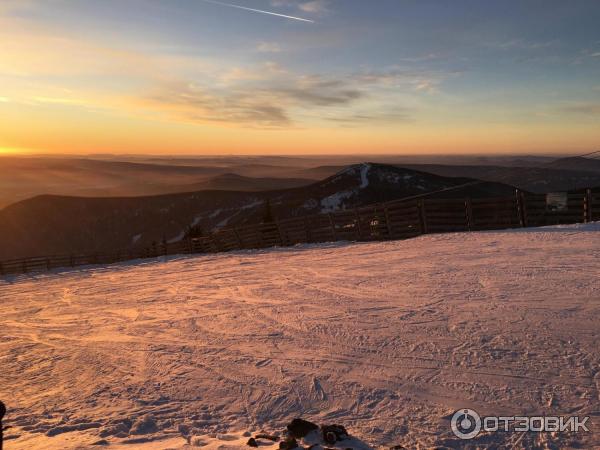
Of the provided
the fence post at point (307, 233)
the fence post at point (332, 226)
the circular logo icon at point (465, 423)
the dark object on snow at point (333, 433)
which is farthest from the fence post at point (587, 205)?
the dark object on snow at point (333, 433)

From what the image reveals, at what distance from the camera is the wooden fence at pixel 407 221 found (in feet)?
67.4

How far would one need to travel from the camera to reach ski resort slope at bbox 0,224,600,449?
5270mm

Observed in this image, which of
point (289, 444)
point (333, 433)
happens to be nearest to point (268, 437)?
point (289, 444)

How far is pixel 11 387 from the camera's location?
275 inches

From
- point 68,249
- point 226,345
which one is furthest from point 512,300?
point 68,249

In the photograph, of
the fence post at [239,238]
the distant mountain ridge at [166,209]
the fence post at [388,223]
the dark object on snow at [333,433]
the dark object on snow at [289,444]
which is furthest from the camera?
the distant mountain ridge at [166,209]

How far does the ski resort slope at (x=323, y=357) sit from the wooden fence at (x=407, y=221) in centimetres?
816

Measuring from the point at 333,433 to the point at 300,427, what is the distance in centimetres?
41

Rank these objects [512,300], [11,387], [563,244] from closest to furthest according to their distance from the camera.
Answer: [11,387], [512,300], [563,244]

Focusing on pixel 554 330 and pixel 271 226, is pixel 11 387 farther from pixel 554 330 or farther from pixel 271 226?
pixel 271 226

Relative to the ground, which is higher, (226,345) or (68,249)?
(226,345)

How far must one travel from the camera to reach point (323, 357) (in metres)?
6.96

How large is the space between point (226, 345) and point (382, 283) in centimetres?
522

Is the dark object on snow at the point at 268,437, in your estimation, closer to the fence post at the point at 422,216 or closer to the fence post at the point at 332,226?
the fence post at the point at 422,216
